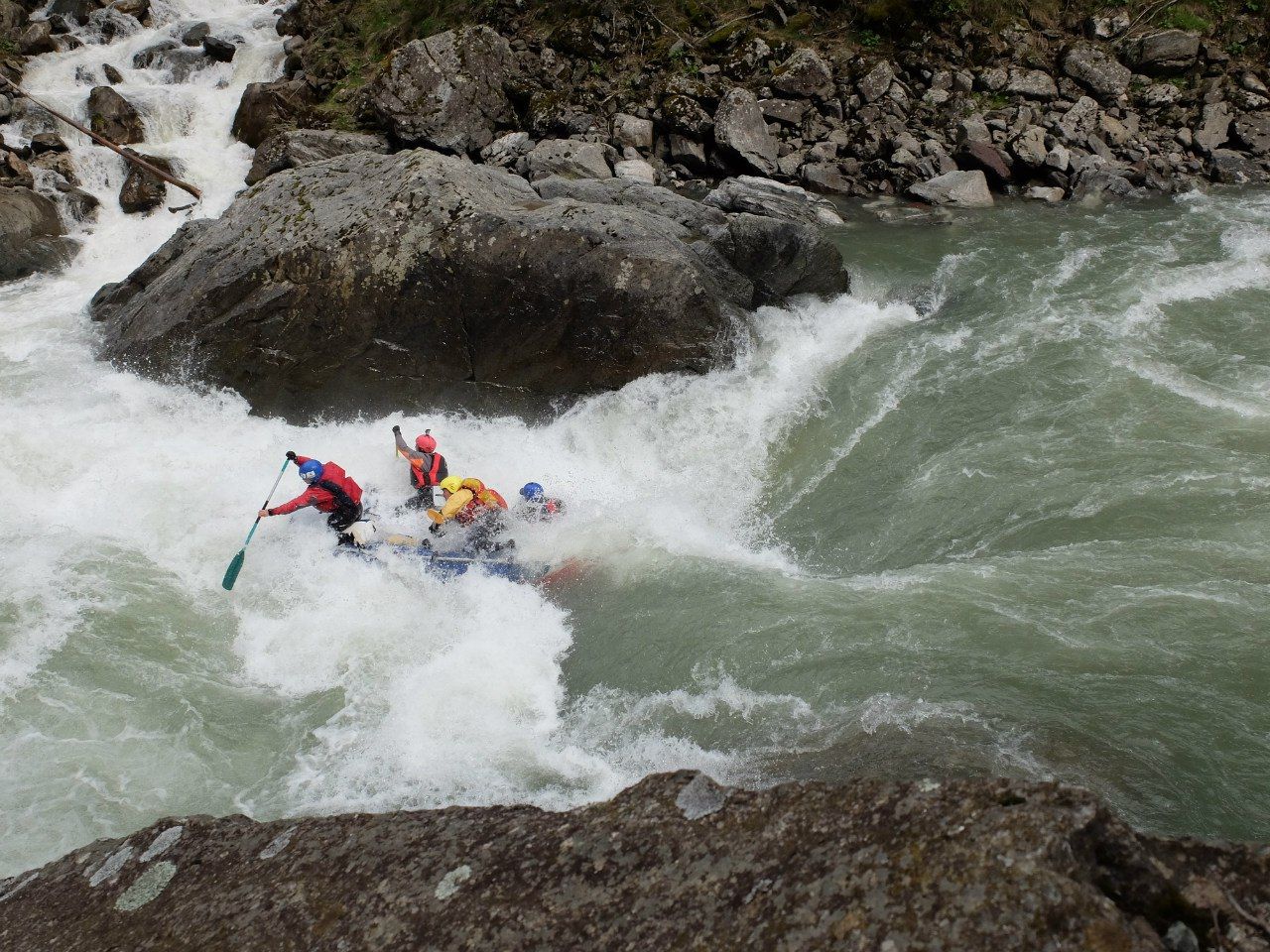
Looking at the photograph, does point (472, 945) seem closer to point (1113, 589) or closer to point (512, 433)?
point (1113, 589)

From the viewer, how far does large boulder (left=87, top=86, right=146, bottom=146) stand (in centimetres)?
1991

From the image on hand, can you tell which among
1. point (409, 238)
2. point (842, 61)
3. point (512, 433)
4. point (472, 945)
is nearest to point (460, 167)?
point (409, 238)

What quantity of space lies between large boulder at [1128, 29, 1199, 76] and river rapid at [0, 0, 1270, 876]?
8171mm

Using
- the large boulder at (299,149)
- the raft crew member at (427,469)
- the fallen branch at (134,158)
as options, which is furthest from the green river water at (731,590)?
the large boulder at (299,149)

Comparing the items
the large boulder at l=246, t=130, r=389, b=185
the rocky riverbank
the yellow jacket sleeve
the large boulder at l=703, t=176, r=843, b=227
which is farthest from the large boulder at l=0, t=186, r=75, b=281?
the large boulder at l=703, t=176, r=843, b=227

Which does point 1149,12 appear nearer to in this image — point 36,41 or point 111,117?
point 111,117

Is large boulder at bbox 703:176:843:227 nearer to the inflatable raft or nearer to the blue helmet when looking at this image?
the inflatable raft

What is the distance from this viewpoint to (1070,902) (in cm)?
258

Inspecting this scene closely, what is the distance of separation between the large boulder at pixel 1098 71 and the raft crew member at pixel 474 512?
1822cm

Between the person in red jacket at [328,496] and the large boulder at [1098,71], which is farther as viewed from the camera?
the large boulder at [1098,71]

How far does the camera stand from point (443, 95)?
20328mm

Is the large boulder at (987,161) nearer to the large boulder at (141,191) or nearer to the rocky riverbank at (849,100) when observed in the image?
the rocky riverbank at (849,100)

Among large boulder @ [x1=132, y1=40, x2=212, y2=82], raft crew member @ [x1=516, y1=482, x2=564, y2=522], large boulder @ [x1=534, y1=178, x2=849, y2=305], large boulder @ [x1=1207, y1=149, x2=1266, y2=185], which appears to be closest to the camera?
raft crew member @ [x1=516, y1=482, x2=564, y2=522]

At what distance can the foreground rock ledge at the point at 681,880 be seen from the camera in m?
2.66
